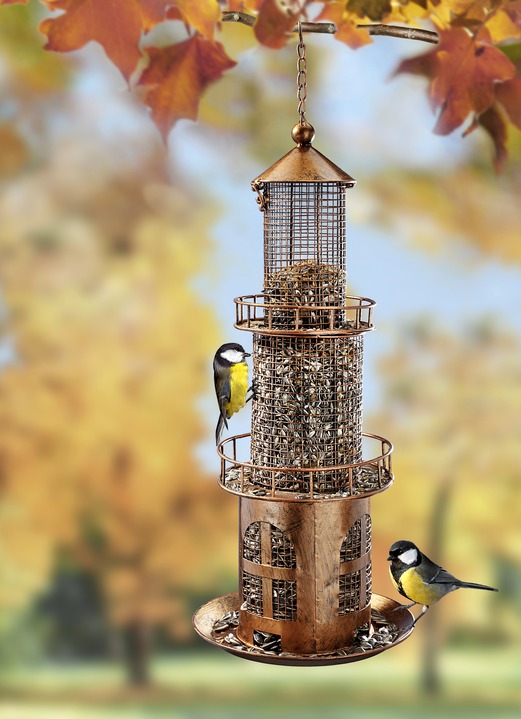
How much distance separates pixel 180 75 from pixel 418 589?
218 centimetres

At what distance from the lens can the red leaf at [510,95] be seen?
14.2ft

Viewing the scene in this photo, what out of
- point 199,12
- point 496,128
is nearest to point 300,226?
point 199,12

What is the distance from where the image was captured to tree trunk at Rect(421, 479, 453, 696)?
552 centimetres

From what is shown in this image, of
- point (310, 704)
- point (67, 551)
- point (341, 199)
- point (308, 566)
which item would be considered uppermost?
point (341, 199)

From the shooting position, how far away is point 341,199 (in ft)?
10.2

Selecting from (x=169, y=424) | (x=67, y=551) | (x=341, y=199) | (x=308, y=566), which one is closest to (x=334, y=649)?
(x=308, y=566)

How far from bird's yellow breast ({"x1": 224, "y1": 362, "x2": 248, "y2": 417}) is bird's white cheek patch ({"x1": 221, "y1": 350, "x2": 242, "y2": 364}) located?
15 millimetres

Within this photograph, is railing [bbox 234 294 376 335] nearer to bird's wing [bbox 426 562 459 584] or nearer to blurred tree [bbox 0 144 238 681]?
bird's wing [bbox 426 562 459 584]

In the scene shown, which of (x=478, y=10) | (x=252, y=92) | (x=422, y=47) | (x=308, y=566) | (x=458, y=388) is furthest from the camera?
(x=458, y=388)

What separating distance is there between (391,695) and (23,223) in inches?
126

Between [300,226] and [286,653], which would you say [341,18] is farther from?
[286,653]

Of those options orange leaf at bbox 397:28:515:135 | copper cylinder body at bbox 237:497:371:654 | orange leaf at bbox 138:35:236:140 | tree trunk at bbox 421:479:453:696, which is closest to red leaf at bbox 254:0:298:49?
orange leaf at bbox 138:35:236:140

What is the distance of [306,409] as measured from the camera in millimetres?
3016

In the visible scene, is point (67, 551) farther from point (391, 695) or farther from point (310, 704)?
point (391, 695)
